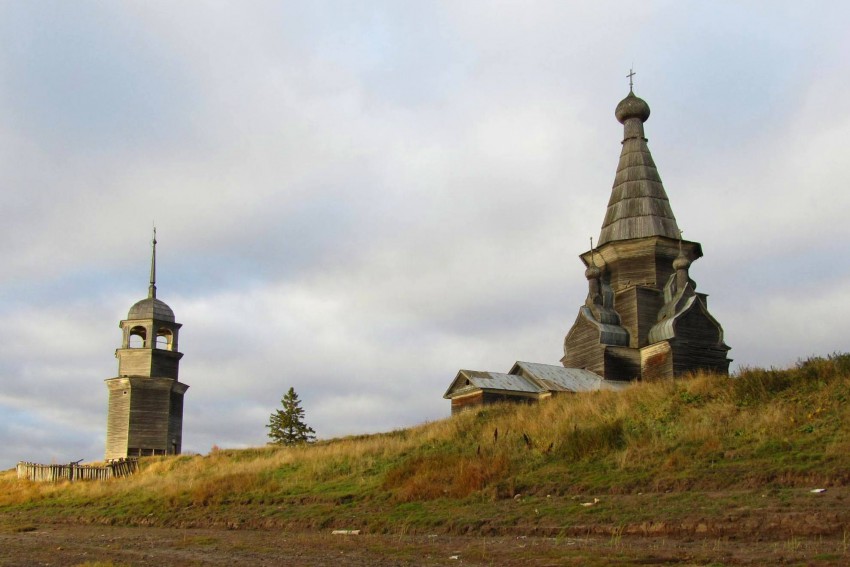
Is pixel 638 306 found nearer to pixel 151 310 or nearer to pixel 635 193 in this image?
pixel 635 193

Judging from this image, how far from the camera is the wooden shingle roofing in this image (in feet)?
147

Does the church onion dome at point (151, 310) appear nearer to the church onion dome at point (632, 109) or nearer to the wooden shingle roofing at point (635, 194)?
the wooden shingle roofing at point (635, 194)

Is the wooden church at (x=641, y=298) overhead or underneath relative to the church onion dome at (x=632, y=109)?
underneath

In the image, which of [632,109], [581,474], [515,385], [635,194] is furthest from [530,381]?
[581,474]

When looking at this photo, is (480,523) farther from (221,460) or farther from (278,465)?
(221,460)

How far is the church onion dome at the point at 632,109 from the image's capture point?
48.9 meters

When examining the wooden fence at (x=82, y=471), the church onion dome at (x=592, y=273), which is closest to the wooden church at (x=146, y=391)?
the wooden fence at (x=82, y=471)

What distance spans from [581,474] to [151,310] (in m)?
39.1

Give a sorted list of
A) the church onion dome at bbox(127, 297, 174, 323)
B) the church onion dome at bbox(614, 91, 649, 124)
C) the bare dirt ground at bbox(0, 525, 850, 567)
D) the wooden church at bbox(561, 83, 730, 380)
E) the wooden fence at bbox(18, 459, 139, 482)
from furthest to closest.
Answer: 1. the church onion dome at bbox(127, 297, 174, 323)
2. the church onion dome at bbox(614, 91, 649, 124)
3. the wooden church at bbox(561, 83, 730, 380)
4. the wooden fence at bbox(18, 459, 139, 482)
5. the bare dirt ground at bbox(0, 525, 850, 567)

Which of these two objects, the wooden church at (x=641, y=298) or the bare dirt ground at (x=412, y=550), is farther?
the wooden church at (x=641, y=298)

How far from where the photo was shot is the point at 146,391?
5000 centimetres

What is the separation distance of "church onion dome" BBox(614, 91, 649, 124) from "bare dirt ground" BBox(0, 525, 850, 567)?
37.2m

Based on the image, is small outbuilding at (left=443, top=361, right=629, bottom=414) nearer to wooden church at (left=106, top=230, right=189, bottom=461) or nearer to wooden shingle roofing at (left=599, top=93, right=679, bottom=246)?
wooden shingle roofing at (left=599, top=93, right=679, bottom=246)

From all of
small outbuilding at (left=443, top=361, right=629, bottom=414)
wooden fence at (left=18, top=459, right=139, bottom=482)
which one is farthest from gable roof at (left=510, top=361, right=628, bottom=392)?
wooden fence at (left=18, top=459, right=139, bottom=482)
